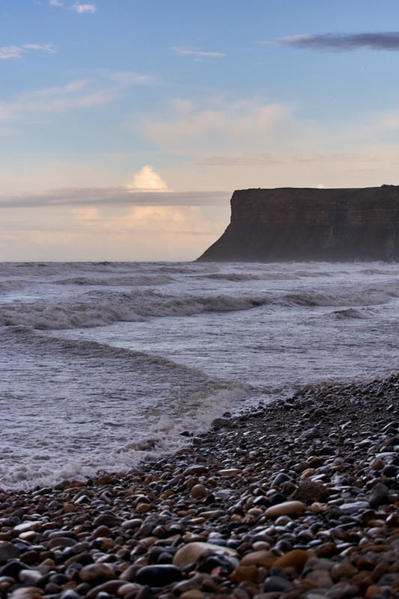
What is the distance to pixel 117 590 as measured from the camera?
2.36m

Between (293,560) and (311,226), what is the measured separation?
99783mm

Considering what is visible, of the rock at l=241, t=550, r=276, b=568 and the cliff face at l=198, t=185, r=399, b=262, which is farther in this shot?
the cliff face at l=198, t=185, r=399, b=262

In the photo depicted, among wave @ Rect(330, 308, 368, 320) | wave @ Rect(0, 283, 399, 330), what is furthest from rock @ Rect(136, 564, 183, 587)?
wave @ Rect(330, 308, 368, 320)

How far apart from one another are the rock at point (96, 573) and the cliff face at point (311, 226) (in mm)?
93734

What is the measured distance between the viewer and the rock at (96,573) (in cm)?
249

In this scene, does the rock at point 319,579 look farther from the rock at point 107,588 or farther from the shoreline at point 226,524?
the rock at point 107,588

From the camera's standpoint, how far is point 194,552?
2.55 m

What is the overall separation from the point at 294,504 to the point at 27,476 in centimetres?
221

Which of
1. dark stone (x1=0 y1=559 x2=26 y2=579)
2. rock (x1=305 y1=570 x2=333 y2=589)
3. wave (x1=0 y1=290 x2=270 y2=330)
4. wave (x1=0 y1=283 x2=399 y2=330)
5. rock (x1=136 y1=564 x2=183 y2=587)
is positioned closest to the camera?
rock (x1=305 y1=570 x2=333 y2=589)

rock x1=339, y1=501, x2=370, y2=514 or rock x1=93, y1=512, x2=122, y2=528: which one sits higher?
rock x1=339, y1=501, x2=370, y2=514

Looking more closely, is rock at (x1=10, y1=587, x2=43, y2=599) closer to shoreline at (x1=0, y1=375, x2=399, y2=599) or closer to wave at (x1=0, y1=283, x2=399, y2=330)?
shoreline at (x1=0, y1=375, x2=399, y2=599)

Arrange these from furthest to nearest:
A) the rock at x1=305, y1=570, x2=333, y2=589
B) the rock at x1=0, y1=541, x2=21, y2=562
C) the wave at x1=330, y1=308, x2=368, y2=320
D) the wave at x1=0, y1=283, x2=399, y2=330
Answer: the wave at x1=330, y1=308, x2=368, y2=320, the wave at x1=0, y1=283, x2=399, y2=330, the rock at x1=0, y1=541, x2=21, y2=562, the rock at x1=305, y1=570, x2=333, y2=589

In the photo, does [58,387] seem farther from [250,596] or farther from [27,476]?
[250,596]

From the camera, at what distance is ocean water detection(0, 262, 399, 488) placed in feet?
17.4
